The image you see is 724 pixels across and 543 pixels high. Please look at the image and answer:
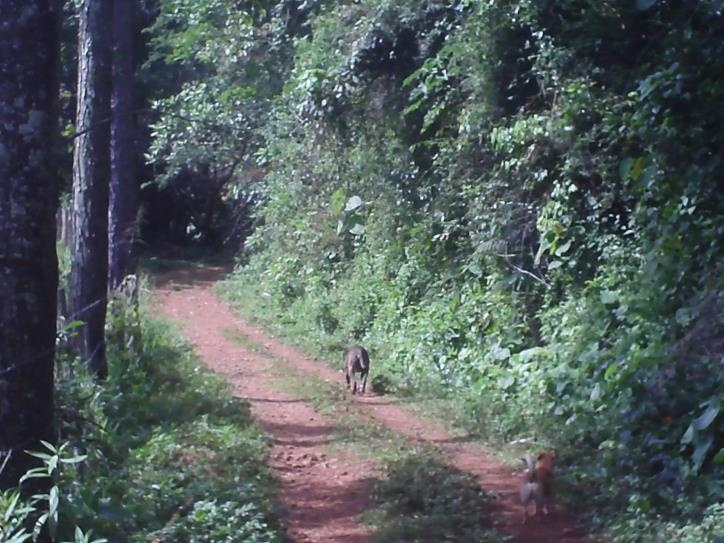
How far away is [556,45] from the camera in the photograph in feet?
44.5

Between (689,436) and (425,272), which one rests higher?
(425,272)

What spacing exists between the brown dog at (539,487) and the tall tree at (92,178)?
18.5ft

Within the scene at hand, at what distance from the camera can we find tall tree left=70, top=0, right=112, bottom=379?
501 inches

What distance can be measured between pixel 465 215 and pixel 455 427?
4005 millimetres

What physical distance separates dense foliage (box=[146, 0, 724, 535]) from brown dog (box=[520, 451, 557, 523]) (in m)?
0.52

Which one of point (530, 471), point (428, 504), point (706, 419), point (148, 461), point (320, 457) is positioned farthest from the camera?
point (320, 457)

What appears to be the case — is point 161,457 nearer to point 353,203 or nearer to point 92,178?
point 92,178

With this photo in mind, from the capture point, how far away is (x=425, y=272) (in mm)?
17078

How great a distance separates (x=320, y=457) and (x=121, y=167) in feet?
25.6

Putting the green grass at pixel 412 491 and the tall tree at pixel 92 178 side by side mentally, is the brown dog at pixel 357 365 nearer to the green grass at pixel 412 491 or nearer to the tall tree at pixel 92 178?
the green grass at pixel 412 491

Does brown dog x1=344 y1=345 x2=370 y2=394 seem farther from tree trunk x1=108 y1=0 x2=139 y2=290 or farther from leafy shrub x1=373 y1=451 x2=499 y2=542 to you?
leafy shrub x1=373 y1=451 x2=499 y2=542

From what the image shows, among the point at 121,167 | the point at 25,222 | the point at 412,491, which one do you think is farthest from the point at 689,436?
the point at 121,167

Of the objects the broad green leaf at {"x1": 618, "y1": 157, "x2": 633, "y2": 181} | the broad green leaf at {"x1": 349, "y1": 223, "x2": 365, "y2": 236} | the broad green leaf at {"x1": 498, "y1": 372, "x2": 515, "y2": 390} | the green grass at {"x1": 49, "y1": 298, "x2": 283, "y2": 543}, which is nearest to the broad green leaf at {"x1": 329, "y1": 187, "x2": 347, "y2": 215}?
the broad green leaf at {"x1": 349, "y1": 223, "x2": 365, "y2": 236}

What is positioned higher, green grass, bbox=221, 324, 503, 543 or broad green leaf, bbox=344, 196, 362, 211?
broad green leaf, bbox=344, 196, 362, 211
